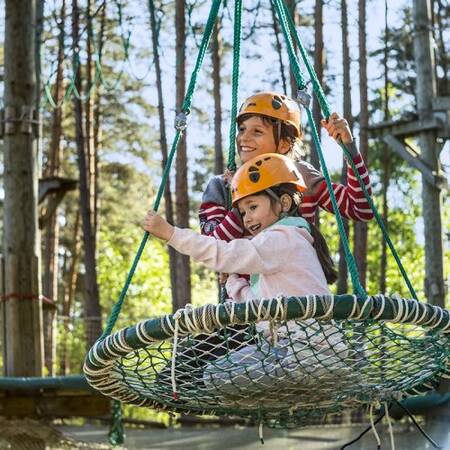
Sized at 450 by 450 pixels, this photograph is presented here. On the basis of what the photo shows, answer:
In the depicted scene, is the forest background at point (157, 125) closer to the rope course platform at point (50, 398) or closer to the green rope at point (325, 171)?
the rope course platform at point (50, 398)

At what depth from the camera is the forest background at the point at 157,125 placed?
28.4 ft

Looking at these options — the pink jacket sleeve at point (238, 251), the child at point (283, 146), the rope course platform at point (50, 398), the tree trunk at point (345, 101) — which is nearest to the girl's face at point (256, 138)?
the child at point (283, 146)

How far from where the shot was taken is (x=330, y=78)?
35.4 feet

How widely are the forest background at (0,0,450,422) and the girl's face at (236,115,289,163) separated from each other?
3.99 metres

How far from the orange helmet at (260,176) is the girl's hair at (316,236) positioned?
2 centimetres

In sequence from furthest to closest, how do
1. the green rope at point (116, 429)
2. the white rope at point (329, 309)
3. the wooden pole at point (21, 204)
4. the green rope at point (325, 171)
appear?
1. the green rope at point (116, 429)
2. the wooden pole at point (21, 204)
3. the green rope at point (325, 171)
4. the white rope at point (329, 309)

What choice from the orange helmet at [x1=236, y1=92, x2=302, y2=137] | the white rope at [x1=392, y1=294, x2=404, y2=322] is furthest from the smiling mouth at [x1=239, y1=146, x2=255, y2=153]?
the white rope at [x1=392, y1=294, x2=404, y2=322]

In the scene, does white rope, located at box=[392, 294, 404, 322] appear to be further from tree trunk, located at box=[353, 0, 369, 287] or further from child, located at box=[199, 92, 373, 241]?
tree trunk, located at box=[353, 0, 369, 287]

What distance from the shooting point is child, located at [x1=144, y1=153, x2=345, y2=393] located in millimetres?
2588

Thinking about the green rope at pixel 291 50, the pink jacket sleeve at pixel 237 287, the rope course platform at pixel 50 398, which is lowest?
the rope course platform at pixel 50 398

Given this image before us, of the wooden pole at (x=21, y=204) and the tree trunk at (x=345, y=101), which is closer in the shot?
the wooden pole at (x=21, y=204)

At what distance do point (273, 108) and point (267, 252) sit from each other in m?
0.60

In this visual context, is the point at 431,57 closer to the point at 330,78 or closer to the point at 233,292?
the point at 330,78

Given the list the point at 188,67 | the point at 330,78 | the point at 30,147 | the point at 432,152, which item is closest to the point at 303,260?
the point at 30,147
